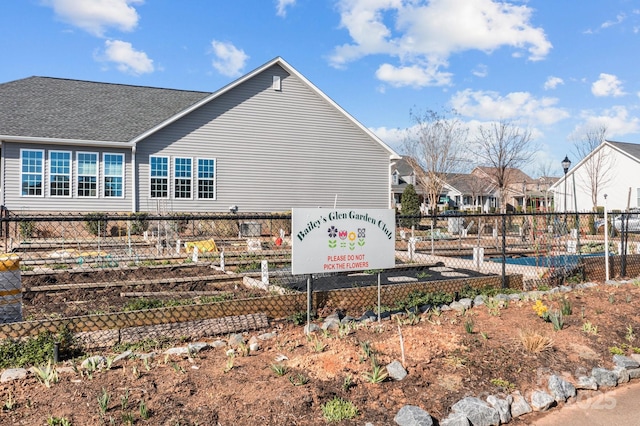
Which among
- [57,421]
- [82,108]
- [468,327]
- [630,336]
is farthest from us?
[82,108]

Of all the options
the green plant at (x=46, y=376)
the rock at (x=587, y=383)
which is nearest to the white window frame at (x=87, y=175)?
the green plant at (x=46, y=376)

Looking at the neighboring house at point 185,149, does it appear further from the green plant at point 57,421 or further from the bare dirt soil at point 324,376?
the green plant at point 57,421

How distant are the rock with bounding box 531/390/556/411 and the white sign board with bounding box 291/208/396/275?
2808mm

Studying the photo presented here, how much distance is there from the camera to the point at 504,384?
15.0 ft

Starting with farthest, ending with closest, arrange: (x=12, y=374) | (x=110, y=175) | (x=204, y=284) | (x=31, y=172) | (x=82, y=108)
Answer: (x=82, y=108) → (x=110, y=175) → (x=31, y=172) → (x=204, y=284) → (x=12, y=374)

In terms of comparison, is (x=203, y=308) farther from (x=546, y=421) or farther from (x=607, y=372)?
(x=607, y=372)

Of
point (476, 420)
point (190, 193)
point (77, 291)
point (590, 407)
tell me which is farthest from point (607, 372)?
point (190, 193)

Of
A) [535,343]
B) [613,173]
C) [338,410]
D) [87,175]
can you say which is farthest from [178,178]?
[613,173]

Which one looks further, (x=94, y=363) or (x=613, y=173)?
(x=613, y=173)

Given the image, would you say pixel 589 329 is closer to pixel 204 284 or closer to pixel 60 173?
pixel 204 284

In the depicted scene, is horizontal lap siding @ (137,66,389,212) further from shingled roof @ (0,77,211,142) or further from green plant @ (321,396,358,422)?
green plant @ (321,396,358,422)

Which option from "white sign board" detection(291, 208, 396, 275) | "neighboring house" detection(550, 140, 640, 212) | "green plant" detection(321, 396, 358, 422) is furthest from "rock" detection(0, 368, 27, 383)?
"neighboring house" detection(550, 140, 640, 212)

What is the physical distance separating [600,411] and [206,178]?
20202mm

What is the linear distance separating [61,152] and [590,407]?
21475 mm
